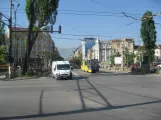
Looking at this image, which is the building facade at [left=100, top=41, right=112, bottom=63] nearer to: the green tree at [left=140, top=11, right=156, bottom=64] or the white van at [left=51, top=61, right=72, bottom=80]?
the green tree at [left=140, top=11, right=156, bottom=64]

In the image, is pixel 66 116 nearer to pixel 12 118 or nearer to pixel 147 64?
pixel 12 118

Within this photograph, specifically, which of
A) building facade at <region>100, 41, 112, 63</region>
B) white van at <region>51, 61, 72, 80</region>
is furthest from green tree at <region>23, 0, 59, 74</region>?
building facade at <region>100, 41, 112, 63</region>

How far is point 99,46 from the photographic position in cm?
16225

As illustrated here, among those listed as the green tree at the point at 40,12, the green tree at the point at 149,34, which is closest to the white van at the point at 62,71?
the green tree at the point at 40,12

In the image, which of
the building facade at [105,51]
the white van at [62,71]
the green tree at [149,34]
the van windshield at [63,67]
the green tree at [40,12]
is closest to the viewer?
the white van at [62,71]

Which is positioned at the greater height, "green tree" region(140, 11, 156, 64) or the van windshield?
"green tree" region(140, 11, 156, 64)

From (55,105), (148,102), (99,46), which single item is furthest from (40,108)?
(99,46)

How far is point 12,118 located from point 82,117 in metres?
2.33

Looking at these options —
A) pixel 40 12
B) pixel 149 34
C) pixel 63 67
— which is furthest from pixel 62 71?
pixel 149 34

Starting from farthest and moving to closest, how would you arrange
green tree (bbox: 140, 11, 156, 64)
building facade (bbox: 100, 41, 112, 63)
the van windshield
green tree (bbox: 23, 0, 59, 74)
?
building facade (bbox: 100, 41, 112, 63) → green tree (bbox: 140, 11, 156, 64) → green tree (bbox: 23, 0, 59, 74) → the van windshield

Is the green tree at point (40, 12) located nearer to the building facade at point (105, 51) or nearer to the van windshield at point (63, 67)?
the van windshield at point (63, 67)

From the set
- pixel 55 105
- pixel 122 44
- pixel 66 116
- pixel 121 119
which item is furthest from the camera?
pixel 122 44

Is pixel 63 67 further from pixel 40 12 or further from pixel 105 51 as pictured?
pixel 105 51

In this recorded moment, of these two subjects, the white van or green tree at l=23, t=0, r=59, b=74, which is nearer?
the white van
